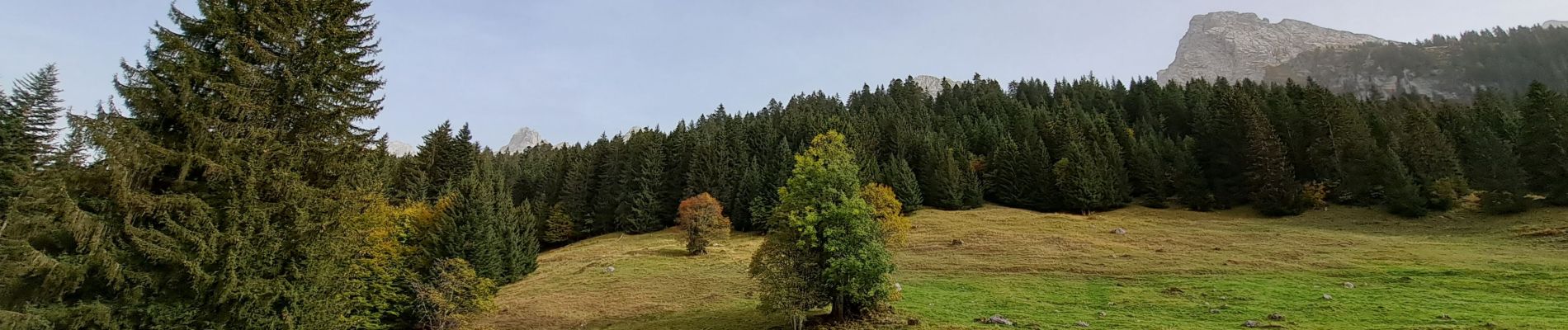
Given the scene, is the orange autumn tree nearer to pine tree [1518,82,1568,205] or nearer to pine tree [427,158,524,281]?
pine tree [427,158,524,281]

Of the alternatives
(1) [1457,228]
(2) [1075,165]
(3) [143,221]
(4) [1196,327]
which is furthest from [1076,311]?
(2) [1075,165]

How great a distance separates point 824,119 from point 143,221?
3386 inches

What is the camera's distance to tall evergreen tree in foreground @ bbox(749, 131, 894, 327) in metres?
23.7

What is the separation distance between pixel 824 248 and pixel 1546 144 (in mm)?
66692

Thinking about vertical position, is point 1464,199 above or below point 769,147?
below

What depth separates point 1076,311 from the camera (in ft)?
80.1

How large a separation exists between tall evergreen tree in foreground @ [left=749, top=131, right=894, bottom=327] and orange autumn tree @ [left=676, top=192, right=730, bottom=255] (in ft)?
81.6


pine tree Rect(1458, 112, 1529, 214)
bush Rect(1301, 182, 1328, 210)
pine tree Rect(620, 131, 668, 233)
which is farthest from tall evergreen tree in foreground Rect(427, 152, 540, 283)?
pine tree Rect(1458, 112, 1529, 214)

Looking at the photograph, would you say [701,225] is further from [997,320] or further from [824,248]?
[997,320]

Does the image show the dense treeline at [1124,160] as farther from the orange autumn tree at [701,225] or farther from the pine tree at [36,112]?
the pine tree at [36,112]

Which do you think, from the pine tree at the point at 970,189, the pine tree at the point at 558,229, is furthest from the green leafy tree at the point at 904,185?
the pine tree at the point at 558,229

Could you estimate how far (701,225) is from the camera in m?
50.2

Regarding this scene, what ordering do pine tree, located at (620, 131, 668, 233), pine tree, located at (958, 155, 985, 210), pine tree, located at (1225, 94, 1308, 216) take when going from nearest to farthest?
pine tree, located at (1225, 94, 1308, 216), pine tree, located at (958, 155, 985, 210), pine tree, located at (620, 131, 668, 233)

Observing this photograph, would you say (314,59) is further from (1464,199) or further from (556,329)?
(1464,199)
